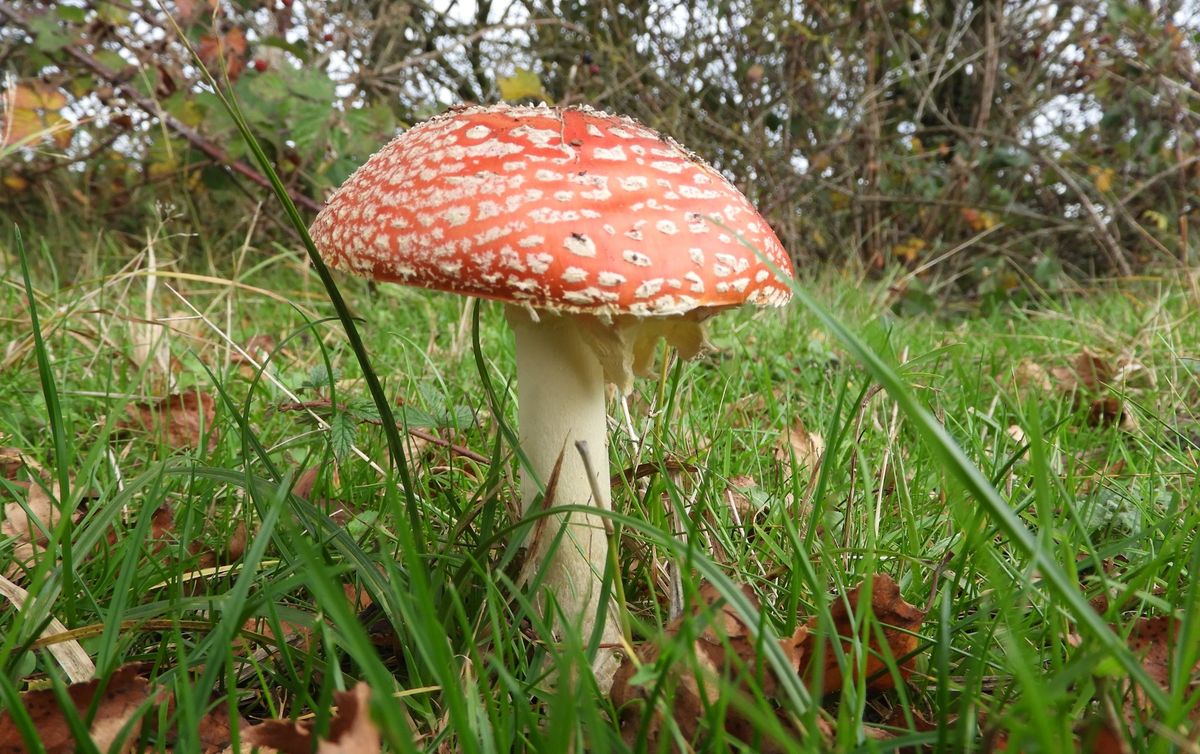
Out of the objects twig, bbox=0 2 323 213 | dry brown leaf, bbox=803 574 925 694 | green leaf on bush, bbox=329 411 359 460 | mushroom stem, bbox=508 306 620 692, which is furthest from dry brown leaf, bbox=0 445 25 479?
twig, bbox=0 2 323 213

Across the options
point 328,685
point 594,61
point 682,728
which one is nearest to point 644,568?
point 682,728

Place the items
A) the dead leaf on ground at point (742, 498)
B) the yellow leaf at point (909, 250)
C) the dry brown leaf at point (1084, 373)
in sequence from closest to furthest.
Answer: the dead leaf on ground at point (742, 498)
the dry brown leaf at point (1084, 373)
the yellow leaf at point (909, 250)

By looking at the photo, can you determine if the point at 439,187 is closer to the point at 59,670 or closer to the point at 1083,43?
the point at 59,670

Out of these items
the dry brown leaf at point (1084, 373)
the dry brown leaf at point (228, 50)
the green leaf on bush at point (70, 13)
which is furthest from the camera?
the dry brown leaf at point (228, 50)

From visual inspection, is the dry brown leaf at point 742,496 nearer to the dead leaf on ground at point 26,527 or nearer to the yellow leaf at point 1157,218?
the dead leaf on ground at point 26,527

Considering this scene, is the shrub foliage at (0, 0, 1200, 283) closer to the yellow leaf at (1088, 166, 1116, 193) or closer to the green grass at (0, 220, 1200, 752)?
the yellow leaf at (1088, 166, 1116, 193)

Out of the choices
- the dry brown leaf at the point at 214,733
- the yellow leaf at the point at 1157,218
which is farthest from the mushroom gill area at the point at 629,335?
the yellow leaf at the point at 1157,218

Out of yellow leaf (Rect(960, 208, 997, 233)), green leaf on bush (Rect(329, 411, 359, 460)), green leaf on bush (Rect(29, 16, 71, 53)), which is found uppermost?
green leaf on bush (Rect(29, 16, 71, 53))

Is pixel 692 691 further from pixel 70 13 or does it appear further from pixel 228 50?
pixel 70 13

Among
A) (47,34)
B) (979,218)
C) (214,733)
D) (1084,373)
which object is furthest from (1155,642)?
(979,218)
